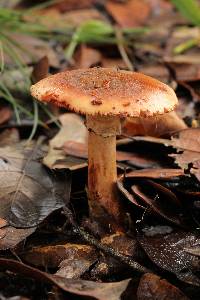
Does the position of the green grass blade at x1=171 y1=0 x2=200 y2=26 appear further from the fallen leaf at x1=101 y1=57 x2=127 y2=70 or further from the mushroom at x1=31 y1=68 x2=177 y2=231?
the mushroom at x1=31 y1=68 x2=177 y2=231

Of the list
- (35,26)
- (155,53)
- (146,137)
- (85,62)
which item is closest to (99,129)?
(146,137)

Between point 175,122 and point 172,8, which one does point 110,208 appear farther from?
point 172,8

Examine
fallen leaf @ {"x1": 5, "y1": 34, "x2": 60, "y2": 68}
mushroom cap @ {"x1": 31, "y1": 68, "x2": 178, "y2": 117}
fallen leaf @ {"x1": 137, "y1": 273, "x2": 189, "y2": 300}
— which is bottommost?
fallen leaf @ {"x1": 137, "y1": 273, "x2": 189, "y2": 300}

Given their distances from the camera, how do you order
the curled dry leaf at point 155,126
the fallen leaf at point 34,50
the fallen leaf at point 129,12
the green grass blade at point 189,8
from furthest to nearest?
the fallen leaf at point 129,12
the green grass blade at point 189,8
the fallen leaf at point 34,50
the curled dry leaf at point 155,126

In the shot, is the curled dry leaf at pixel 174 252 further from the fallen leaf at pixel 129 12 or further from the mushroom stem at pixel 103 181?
the fallen leaf at pixel 129 12

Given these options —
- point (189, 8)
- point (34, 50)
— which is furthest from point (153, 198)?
point (189, 8)

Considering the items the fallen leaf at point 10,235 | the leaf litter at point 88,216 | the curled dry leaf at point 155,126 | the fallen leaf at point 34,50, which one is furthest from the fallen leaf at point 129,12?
the fallen leaf at point 10,235

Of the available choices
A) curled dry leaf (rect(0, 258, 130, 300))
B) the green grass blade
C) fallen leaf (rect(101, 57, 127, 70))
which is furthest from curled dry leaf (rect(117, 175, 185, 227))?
the green grass blade

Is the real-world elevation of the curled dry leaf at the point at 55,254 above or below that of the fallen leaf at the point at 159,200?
below
